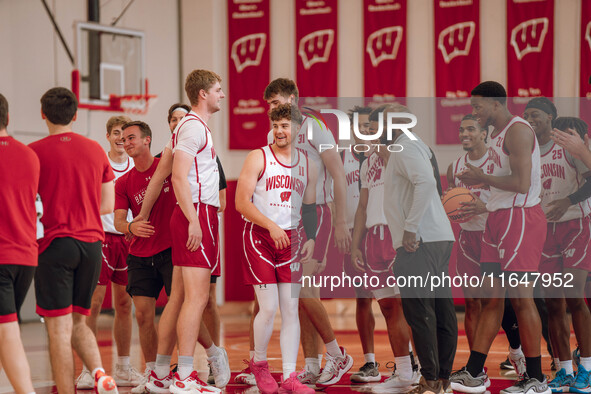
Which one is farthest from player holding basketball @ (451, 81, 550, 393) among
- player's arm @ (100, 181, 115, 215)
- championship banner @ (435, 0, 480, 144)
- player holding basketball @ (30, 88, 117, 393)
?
championship banner @ (435, 0, 480, 144)

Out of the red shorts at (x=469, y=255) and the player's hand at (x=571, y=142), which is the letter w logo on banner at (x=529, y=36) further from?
the red shorts at (x=469, y=255)

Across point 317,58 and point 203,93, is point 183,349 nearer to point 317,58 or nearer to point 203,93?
point 203,93

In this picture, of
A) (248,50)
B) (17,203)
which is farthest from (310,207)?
(248,50)

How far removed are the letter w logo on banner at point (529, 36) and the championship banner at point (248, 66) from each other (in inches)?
168

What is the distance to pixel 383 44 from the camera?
43.1ft

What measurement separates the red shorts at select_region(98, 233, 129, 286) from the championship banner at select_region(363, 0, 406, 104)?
736 cm

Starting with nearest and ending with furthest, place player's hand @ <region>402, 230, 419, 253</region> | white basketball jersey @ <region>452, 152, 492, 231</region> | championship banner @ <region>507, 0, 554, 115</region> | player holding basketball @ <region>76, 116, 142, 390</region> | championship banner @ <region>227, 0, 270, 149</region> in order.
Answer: player's hand @ <region>402, 230, 419, 253</region>, white basketball jersey @ <region>452, 152, 492, 231</region>, player holding basketball @ <region>76, 116, 142, 390</region>, championship banner @ <region>507, 0, 554, 115</region>, championship banner @ <region>227, 0, 270, 149</region>

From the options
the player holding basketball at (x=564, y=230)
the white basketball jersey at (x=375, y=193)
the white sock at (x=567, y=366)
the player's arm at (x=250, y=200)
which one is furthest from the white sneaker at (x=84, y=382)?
the white sock at (x=567, y=366)

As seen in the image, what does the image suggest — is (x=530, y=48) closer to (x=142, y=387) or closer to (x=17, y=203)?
(x=142, y=387)

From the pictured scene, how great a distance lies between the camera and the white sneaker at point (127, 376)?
19.7ft

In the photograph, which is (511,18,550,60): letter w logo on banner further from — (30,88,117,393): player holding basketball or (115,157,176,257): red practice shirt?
(30,88,117,393): player holding basketball

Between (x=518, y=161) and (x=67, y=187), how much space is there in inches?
120

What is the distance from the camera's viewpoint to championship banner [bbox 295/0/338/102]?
43.7ft

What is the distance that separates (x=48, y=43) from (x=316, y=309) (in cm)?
793
